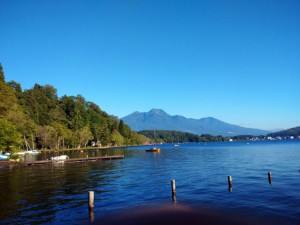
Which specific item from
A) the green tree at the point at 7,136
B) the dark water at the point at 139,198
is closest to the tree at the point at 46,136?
the green tree at the point at 7,136

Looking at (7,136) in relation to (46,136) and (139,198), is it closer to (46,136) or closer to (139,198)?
(139,198)

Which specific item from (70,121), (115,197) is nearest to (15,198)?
(115,197)

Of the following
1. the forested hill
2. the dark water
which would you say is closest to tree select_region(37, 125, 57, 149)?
the forested hill

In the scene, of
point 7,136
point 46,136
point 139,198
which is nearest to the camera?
point 139,198

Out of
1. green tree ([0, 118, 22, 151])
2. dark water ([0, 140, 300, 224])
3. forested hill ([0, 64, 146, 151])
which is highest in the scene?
forested hill ([0, 64, 146, 151])

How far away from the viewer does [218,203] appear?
23.9 meters

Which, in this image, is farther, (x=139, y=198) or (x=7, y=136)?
(x=7, y=136)

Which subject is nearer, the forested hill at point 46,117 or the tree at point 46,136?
the forested hill at point 46,117

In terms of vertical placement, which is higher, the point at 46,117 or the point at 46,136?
the point at 46,117

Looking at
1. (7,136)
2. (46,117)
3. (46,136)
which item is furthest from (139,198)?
(46,117)

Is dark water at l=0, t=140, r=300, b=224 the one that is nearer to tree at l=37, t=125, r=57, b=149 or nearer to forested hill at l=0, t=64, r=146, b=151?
forested hill at l=0, t=64, r=146, b=151

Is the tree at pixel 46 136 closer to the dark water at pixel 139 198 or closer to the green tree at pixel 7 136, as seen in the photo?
the green tree at pixel 7 136

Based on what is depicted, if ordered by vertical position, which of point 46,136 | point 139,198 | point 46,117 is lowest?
point 139,198

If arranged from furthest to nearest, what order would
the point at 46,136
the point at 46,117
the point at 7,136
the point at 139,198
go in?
1. the point at 46,117
2. the point at 46,136
3. the point at 7,136
4. the point at 139,198
